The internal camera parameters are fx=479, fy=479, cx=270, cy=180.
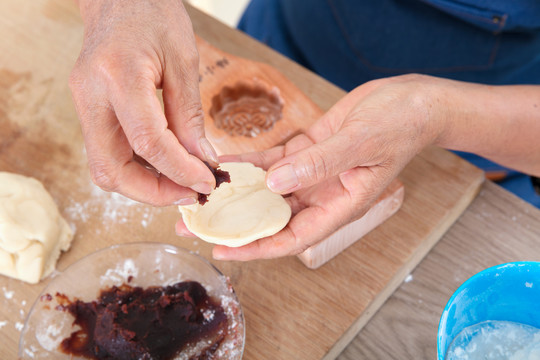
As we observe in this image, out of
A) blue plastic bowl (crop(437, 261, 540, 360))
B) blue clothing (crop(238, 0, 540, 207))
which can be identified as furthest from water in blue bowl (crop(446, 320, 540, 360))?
blue clothing (crop(238, 0, 540, 207))

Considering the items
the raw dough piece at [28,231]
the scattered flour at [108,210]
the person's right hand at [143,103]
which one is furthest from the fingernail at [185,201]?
the raw dough piece at [28,231]

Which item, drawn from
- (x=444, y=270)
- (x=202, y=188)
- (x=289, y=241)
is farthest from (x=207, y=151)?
(x=444, y=270)

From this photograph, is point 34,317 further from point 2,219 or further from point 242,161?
point 242,161

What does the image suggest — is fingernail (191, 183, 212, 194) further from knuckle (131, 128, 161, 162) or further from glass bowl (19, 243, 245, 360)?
glass bowl (19, 243, 245, 360)

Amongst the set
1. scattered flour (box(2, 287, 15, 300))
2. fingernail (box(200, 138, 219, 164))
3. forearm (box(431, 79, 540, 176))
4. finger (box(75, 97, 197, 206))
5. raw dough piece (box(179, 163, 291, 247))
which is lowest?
scattered flour (box(2, 287, 15, 300))

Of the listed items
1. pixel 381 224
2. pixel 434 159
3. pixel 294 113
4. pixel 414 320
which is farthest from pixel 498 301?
pixel 294 113

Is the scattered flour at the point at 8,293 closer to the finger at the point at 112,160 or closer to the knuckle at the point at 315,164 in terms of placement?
the finger at the point at 112,160
